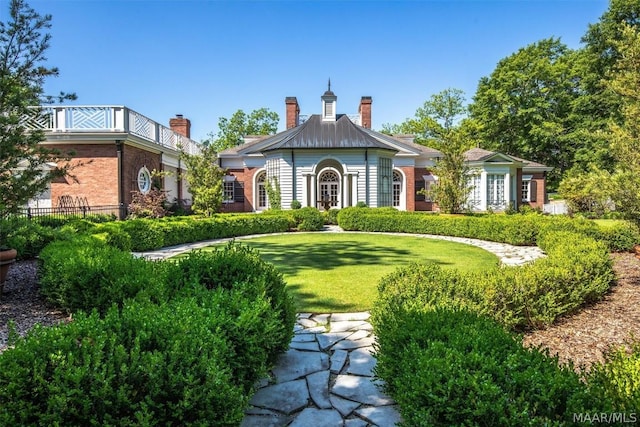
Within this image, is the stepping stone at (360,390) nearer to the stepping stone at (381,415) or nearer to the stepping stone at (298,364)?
the stepping stone at (381,415)

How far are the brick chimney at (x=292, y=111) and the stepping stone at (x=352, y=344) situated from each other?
27.5 m

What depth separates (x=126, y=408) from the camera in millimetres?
1983

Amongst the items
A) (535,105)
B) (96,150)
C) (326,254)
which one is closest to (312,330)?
(326,254)

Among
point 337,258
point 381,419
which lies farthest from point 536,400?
point 337,258

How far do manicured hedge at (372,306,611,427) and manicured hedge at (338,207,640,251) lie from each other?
6.81 m

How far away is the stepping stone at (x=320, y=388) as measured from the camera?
3.09 m

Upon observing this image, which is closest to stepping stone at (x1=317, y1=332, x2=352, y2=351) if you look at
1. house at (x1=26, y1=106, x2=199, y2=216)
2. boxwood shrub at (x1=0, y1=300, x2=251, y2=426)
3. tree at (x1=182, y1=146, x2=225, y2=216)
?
boxwood shrub at (x1=0, y1=300, x2=251, y2=426)

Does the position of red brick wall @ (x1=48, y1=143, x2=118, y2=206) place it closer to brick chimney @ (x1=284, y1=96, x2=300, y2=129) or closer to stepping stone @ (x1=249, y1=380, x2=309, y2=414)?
stepping stone @ (x1=249, y1=380, x2=309, y2=414)

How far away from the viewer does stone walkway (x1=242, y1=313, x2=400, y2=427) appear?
9.41 ft

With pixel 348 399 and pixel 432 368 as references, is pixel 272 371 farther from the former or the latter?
pixel 432 368

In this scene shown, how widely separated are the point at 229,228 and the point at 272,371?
12.5 meters

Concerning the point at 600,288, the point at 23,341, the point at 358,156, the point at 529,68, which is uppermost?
the point at 529,68

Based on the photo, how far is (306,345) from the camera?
4.30m

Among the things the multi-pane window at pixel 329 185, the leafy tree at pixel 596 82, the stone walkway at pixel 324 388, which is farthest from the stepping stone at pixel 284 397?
the leafy tree at pixel 596 82
